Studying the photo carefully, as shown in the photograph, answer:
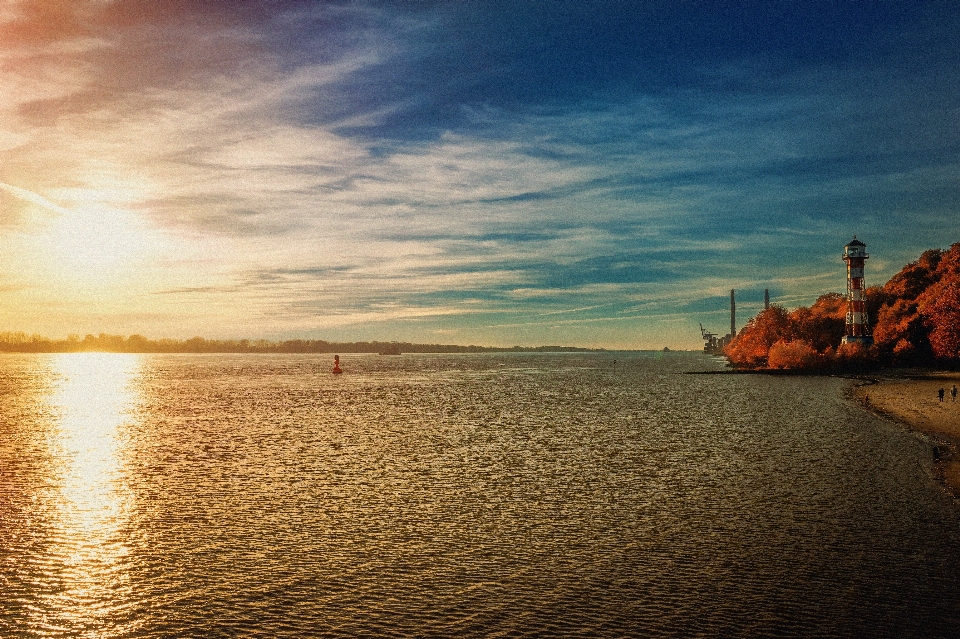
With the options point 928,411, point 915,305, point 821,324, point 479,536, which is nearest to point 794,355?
point 821,324

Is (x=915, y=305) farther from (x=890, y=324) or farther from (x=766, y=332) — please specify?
(x=766, y=332)

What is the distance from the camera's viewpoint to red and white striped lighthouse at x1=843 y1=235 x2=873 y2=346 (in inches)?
5482

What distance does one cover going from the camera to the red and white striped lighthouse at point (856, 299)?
13925 centimetres

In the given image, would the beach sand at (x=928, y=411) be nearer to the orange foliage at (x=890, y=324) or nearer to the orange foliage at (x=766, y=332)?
the orange foliage at (x=890, y=324)

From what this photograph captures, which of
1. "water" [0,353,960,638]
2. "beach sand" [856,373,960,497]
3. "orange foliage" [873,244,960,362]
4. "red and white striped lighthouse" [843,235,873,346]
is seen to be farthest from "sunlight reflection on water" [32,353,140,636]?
"red and white striped lighthouse" [843,235,873,346]

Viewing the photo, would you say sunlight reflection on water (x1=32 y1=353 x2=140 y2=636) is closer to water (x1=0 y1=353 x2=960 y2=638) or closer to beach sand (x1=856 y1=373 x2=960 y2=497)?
water (x1=0 y1=353 x2=960 y2=638)

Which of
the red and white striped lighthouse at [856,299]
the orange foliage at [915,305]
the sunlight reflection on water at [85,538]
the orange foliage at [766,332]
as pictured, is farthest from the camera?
the orange foliage at [766,332]

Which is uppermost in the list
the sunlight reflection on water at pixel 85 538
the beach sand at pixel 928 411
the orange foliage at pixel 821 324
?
the orange foliage at pixel 821 324

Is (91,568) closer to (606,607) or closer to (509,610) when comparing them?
(509,610)

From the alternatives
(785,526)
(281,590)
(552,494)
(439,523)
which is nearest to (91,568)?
(281,590)

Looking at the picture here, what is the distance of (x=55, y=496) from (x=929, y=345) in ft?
464

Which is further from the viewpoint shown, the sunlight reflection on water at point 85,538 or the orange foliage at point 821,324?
the orange foliage at point 821,324

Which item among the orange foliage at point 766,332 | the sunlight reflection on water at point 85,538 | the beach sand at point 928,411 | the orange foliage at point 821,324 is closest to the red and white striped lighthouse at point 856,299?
the orange foliage at point 821,324

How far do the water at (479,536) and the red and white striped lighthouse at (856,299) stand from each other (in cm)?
10430
